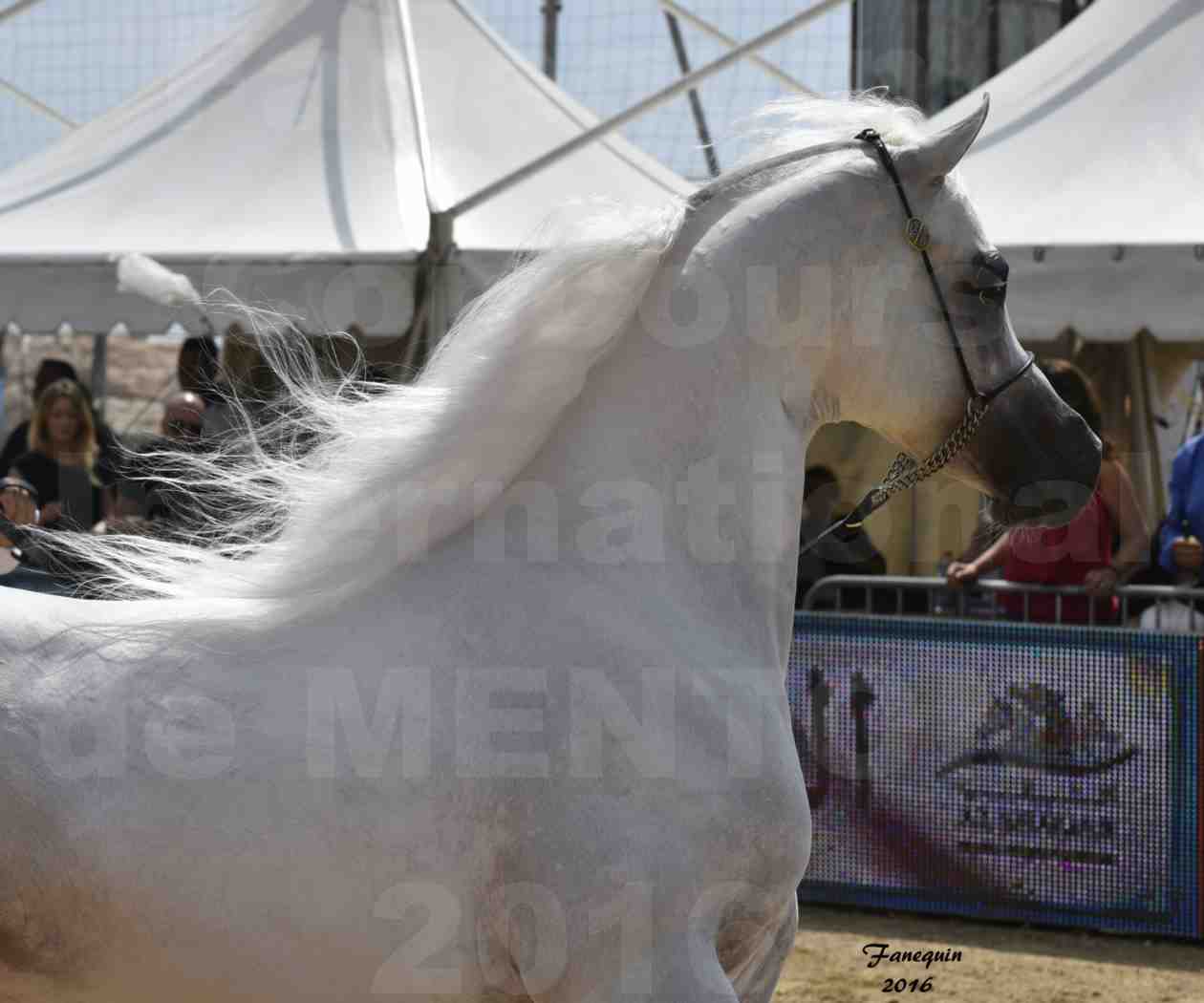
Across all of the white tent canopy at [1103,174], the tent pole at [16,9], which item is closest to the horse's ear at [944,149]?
the white tent canopy at [1103,174]

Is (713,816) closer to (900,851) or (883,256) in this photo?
(883,256)

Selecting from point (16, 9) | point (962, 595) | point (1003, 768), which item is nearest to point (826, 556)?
point (962, 595)

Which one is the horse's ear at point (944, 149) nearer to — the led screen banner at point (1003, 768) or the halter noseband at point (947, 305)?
the halter noseband at point (947, 305)

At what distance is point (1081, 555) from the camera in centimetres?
543

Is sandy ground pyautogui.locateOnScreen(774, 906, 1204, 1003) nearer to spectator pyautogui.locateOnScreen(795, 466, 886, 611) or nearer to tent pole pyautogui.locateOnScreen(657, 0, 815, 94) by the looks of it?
spectator pyautogui.locateOnScreen(795, 466, 886, 611)

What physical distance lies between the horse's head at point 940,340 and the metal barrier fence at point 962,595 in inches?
122

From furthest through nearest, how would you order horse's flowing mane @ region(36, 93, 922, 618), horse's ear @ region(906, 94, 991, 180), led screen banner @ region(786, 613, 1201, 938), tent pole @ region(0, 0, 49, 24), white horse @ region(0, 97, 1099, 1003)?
tent pole @ region(0, 0, 49, 24), led screen banner @ region(786, 613, 1201, 938), horse's ear @ region(906, 94, 991, 180), horse's flowing mane @ region(36, 93, 922, 618), white horse @ region(0, 97, 1099, 1003)

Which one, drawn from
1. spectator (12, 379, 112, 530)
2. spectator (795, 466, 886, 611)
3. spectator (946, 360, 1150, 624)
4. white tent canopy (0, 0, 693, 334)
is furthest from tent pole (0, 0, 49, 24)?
spectator (946, 360, 1150, 624)

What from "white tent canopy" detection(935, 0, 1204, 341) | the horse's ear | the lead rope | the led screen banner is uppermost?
"white tent canopy" detection(935, 0, 1204, 341)

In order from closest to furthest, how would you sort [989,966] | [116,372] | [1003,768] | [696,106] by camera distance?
[989,966] → [1003,768] → [696,106] → [116,372]

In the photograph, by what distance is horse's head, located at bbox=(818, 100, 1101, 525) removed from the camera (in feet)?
7.54

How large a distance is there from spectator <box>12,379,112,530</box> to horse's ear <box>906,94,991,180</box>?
458 centimetres

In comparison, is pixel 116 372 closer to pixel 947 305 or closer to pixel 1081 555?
pixel 1081 555

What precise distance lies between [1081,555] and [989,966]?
1.58m
